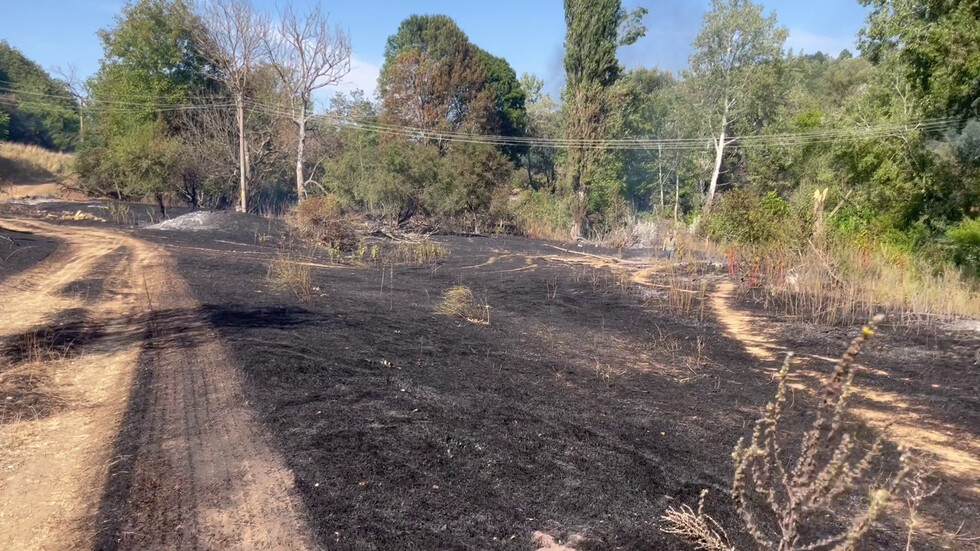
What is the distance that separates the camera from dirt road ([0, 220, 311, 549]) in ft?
10.0

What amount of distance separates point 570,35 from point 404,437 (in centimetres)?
2892

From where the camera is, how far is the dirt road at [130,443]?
3051mm

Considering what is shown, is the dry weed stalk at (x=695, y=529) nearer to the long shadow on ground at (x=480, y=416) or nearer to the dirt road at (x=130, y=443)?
the long shadow on ground at (x=480, y=416)

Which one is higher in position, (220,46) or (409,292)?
(220,46)

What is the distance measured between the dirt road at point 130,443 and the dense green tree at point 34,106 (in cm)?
4701

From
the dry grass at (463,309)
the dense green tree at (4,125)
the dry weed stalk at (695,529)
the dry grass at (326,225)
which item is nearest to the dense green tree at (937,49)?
the dry grass at (463,309)

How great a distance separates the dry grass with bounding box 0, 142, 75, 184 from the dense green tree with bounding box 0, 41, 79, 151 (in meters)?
4.34

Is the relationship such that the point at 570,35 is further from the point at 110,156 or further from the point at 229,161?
the point at 110,156

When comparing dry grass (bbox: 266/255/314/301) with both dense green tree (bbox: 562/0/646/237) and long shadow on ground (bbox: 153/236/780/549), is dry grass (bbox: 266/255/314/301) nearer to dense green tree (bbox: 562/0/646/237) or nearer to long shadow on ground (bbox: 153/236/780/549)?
long shadow on ground (bbox: 153/236/780/549)

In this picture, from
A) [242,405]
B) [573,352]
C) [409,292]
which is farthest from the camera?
[409,292]

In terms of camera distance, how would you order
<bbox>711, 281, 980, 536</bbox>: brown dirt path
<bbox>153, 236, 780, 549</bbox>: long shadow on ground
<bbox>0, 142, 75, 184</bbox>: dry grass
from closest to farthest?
<bbox>153, 236, 780, 549</bbox>: long shadow on ground → <bbox>711, 281, 980, 536</bbox>: brown dirt path → <bbox>0, 142, 75, 184</bbox>: dry grass

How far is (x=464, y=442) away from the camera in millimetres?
4152

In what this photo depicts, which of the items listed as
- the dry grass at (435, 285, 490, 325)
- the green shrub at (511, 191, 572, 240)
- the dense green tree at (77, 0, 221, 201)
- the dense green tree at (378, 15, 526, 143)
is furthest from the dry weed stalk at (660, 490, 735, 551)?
the dense green tree at (77, 0, 221, 201)

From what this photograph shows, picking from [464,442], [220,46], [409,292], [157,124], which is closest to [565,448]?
[464,442]
